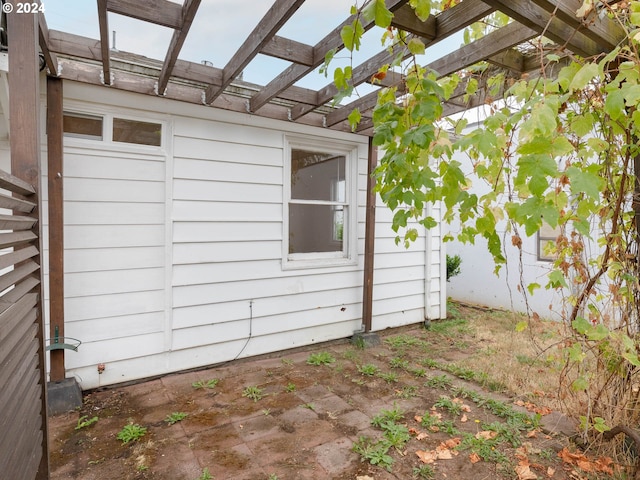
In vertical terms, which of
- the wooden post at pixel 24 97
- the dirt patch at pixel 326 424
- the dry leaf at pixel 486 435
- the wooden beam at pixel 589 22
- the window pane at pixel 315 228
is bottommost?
the dirt patch at pixel 326 424

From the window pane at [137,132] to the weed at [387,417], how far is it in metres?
2.93

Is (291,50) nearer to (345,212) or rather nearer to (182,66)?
(182,66)

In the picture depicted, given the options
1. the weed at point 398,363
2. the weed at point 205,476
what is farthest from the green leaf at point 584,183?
the weed at point 398,363

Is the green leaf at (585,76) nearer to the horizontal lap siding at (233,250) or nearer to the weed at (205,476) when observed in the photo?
the weed at (205,476)

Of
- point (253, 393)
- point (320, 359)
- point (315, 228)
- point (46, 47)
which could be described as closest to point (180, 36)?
point (46, 47)

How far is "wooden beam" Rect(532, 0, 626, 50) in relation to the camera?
1.56 m

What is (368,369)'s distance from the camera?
3.43 metres

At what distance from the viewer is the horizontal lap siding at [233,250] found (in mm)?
3281

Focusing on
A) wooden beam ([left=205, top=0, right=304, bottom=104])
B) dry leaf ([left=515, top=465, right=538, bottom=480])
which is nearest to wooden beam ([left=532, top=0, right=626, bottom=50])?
wooden beam ([left=205, top=0, right=304, bottom=104])

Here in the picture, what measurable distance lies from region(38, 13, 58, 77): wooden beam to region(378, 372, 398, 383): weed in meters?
3.57

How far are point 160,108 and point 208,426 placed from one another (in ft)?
A: 8.68

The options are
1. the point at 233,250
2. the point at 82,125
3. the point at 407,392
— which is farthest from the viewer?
the point at 233,250

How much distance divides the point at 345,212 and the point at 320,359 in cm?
175

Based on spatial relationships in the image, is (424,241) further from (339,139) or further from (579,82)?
(579,82)
